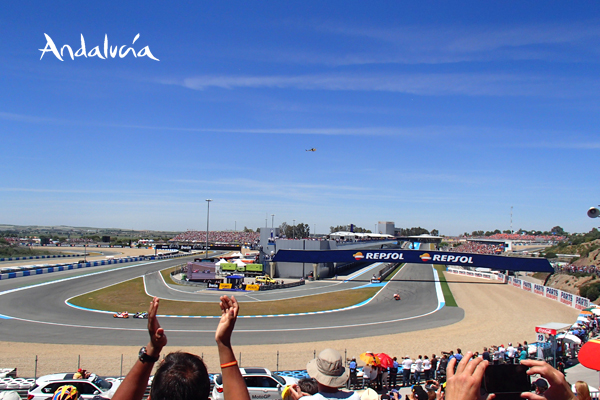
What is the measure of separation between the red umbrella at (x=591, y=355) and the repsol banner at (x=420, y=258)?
3915 centimetres

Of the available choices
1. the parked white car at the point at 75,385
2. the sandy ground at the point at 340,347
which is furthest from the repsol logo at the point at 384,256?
the parked white car at the point at 75,385

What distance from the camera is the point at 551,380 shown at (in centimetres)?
239

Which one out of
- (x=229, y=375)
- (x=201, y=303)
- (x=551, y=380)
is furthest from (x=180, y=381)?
(x=201, y=303)

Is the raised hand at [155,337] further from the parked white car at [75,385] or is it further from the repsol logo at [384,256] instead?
the repsol logo at [384,256]

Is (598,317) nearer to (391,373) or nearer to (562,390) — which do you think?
(391,373)

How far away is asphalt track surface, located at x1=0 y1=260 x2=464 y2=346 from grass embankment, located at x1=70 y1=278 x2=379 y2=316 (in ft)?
4.49

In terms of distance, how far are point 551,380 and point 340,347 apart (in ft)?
61.9

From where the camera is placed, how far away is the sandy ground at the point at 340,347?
1697 cm

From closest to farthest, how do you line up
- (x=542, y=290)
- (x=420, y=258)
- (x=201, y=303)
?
(x=201, y=303), (x=542, y=290), (x=420, y=258)

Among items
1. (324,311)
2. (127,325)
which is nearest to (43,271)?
(127,325)

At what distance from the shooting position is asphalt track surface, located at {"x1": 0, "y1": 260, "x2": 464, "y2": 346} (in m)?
22.2

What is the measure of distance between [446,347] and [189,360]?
827 inches

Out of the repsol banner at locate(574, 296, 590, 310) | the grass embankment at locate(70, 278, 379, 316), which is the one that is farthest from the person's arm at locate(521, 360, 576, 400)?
the repsol banner at locate(574, 296, 590, 310)

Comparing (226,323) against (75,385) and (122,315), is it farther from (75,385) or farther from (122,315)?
Answer: (122,315)
